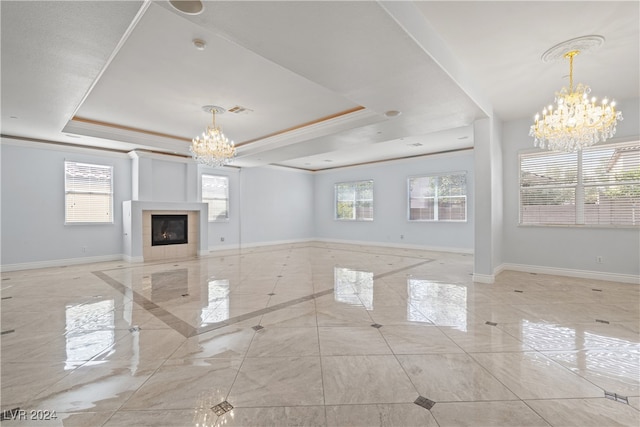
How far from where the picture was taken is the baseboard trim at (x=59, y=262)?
20.0ft

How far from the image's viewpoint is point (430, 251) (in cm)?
887

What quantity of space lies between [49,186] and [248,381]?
7559mm

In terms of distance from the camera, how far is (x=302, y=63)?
3.00 meters

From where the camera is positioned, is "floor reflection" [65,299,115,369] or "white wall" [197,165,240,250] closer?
"floor reflection" [65,299,115,369]

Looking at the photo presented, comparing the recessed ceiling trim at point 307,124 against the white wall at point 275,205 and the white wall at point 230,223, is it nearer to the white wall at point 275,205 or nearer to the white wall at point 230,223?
the white wall at point 230,223

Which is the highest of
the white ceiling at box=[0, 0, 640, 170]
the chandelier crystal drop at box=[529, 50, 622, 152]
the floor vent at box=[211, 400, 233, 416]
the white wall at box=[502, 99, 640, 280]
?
the white ceiling at box=[0, 0, 640, 170]

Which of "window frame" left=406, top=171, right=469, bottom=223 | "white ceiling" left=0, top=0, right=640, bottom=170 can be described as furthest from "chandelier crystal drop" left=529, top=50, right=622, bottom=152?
"window frame" left=406, top=171, right=469, bottom=223

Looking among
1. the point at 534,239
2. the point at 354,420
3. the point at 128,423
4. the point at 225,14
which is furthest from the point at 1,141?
the point at 534,239

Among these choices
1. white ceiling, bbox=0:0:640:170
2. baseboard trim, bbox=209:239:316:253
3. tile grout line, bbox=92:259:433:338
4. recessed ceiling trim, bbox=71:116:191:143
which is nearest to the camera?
white ceiling, bbox=0:0:640:170

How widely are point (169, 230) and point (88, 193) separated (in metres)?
2.05

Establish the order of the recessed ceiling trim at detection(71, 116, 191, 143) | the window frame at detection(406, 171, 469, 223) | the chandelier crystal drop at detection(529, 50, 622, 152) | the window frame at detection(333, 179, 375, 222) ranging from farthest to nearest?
the window frame at detection(333, 179, 375, 222) < the window frame at detection(406, 171, 469, 223) < the recessed ceiling trim at detection(71, 116, 191, 143) < the chandelier crystal drop at detection(529, 50, 622, 152)

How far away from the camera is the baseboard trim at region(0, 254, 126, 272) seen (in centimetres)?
609

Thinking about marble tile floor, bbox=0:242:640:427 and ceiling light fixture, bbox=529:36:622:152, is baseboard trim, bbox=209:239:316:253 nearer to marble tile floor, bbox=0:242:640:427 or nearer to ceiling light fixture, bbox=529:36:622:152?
marble tile floor, bbox=0:242:640:427

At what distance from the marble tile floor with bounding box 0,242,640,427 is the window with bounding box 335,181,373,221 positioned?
6105 millimetres
